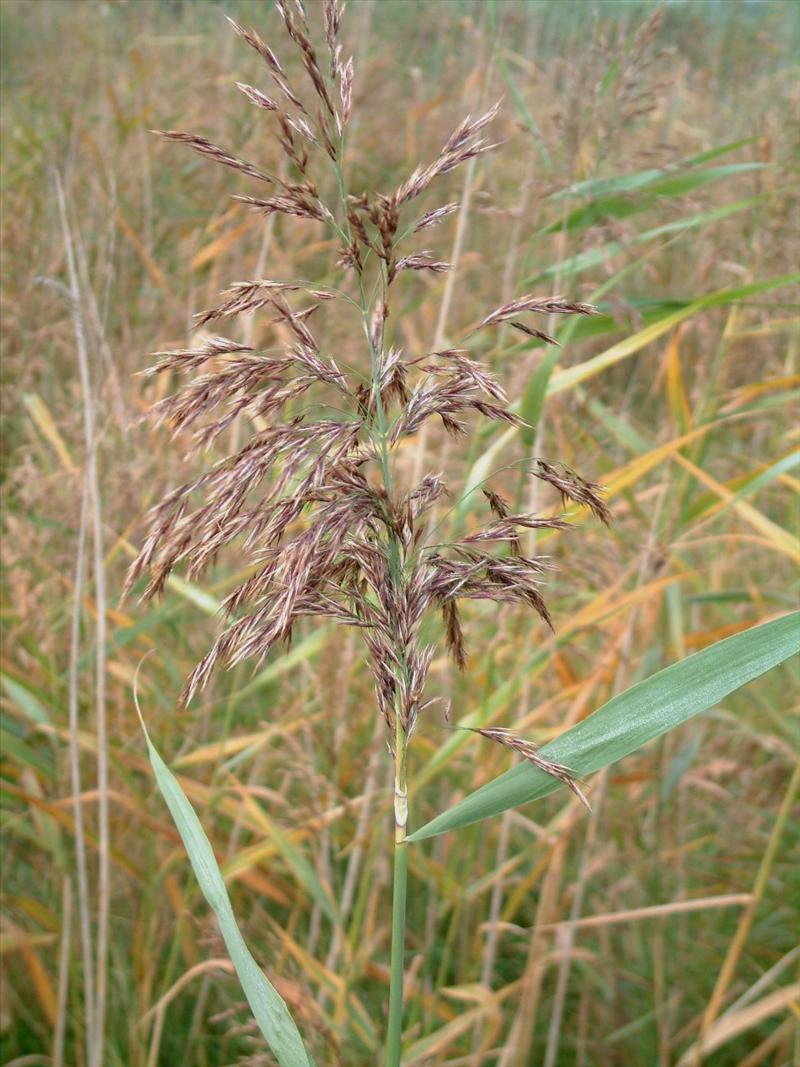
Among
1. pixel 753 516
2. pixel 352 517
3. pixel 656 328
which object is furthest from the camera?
pixel 753 516

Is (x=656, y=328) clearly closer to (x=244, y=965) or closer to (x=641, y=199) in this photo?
(x=641, y=199)

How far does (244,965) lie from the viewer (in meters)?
0.64

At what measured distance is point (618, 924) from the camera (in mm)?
1687

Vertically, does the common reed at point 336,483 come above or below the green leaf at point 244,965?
above

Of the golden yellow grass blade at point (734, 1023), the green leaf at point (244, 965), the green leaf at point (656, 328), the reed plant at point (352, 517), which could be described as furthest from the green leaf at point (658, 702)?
the golden yellow grass blade at point (734, 1023)

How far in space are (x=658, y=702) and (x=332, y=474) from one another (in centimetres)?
24

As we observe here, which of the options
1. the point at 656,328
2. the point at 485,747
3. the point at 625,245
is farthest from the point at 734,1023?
the point at 625,245

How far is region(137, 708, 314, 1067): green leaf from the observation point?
637 mm

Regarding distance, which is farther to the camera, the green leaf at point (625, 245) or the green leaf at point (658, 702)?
the green leaf at point (625, 245)

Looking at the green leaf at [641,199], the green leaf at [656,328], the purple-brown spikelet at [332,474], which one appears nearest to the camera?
the purple-brown spikelet at [332,474]

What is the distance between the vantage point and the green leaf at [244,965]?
2.09 feet

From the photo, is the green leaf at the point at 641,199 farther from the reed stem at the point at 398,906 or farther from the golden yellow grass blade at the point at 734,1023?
the golden yellow grass blade at the point at 734,1023

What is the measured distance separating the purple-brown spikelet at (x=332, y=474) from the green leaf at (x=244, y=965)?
4.4 inches

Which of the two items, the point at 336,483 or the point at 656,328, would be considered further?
the point at 656,328
